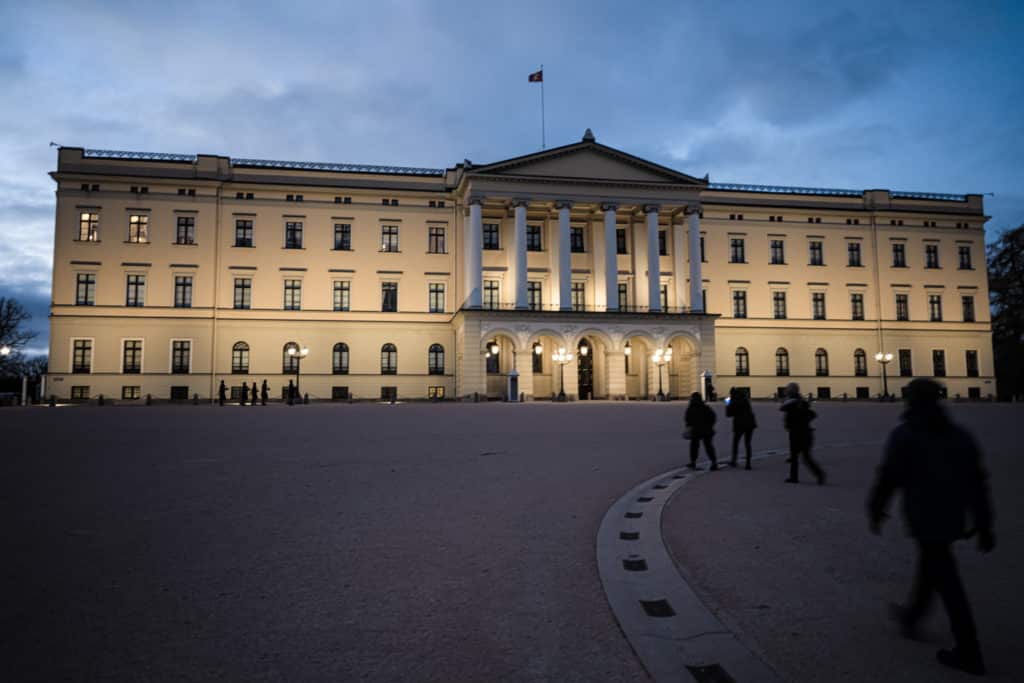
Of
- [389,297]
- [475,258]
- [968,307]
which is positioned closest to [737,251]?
[968,307]

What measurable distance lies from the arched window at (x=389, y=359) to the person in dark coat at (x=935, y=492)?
149ft

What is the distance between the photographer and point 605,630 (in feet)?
11.5

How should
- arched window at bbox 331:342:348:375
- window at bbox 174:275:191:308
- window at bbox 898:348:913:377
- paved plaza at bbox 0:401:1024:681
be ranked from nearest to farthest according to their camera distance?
1. paved plaza at bbox 0:401:1024:681
2. window at bbox 174:275:191:308
3. arched window at bbox 331:342:348:375
4. window at bbox 898:348:913:377

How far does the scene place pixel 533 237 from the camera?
5022cm

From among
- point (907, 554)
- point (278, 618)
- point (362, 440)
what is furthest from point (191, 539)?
point (362, 440)

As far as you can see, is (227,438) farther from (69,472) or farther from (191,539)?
(191,539)

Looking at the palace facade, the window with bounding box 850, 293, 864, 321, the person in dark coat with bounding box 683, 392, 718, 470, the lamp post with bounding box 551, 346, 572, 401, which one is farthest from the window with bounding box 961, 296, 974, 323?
the person in dark coat with bounding box 683, 392, 718, 470

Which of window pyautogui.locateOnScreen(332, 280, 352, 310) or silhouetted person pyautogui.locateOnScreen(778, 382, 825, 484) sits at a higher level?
window pyautogui.locateOnScreen(332, 280, 352, 310)

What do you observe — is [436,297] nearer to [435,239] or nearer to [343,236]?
[435,239]

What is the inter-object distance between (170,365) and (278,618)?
46629mm

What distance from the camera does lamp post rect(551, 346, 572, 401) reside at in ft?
144

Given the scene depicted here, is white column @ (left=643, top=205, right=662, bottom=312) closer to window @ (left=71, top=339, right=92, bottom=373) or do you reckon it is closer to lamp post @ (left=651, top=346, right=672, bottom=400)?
lamp post @ (left=651, top=346, right=672, bottom=400)

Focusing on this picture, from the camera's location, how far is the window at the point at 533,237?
4992 cm

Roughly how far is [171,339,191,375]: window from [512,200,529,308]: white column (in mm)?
22640
